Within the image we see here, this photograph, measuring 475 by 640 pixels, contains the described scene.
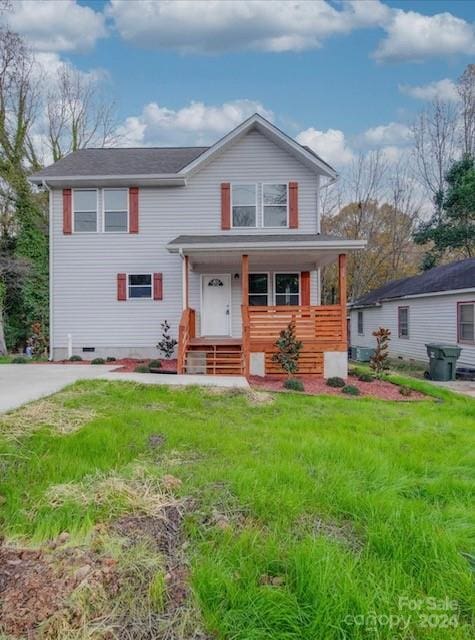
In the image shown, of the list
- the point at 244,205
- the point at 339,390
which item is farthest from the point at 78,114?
the point at 339,390

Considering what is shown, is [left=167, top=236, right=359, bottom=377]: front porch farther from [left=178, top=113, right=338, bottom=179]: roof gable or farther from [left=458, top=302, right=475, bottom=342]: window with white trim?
[left=458, top=302, right=475, bottom=342]: window with white trim

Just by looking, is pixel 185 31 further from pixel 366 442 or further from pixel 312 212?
pixel 366 442

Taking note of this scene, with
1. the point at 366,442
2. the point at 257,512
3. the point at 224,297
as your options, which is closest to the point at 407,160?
the point at 224,297

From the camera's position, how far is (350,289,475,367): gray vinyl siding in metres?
13.9

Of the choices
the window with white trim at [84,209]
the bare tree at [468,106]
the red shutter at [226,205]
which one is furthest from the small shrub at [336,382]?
the bare tree at [468,106]

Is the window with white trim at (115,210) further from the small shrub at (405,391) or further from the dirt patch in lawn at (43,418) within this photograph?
the small shrub at (405,391)

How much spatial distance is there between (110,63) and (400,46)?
11.8 meters

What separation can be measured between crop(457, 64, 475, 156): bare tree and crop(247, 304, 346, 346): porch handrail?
848 inches

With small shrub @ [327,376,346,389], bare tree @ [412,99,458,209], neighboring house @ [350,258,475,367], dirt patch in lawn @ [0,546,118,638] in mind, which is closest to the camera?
dirt patch in lawn @ [0,546,118,638]

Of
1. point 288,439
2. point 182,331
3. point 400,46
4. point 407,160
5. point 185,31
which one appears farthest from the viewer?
point 407,160

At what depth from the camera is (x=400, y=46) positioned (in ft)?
51.1

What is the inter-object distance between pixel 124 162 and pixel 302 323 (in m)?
8.46

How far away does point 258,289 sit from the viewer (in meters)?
12.6

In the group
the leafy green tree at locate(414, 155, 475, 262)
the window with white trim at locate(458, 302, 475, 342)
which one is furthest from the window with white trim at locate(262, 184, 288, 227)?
the leafy green tree at locate(414, 155, 475, 262)
